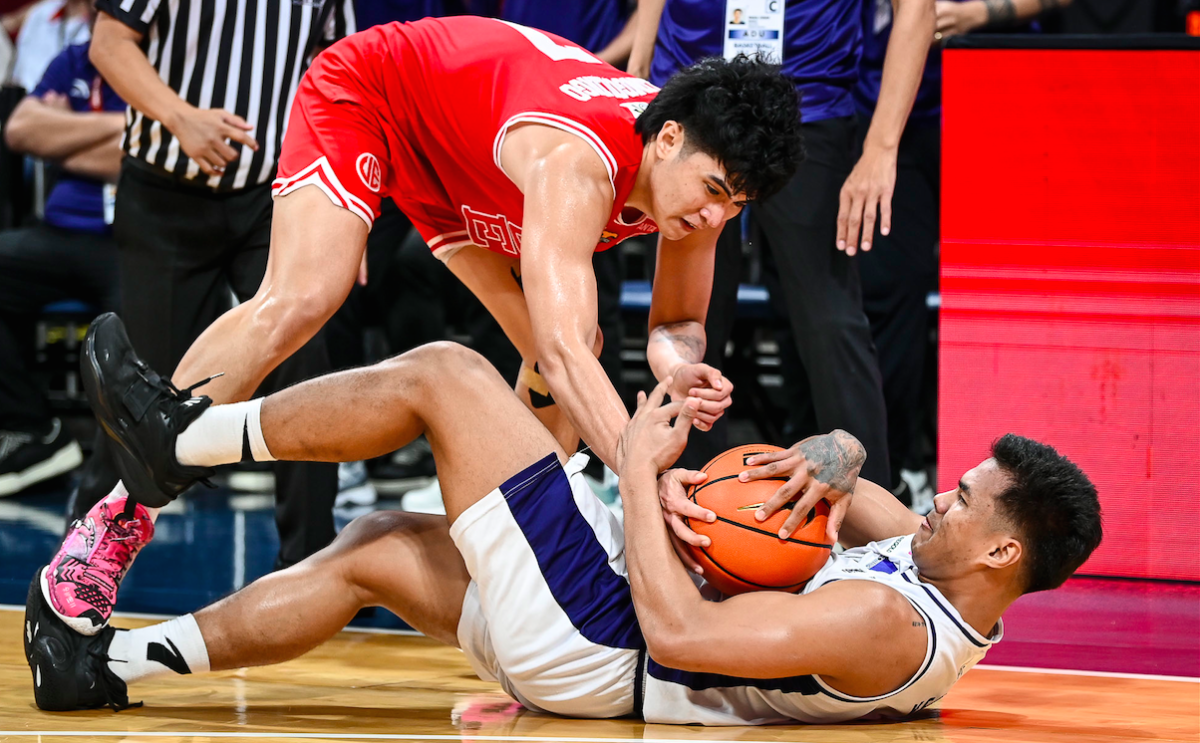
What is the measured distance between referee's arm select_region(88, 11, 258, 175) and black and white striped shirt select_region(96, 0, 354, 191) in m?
0.04

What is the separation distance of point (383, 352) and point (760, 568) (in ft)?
13.8

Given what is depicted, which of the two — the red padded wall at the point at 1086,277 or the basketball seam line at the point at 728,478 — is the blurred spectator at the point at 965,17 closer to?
the red padded wall at the point at 1086,277

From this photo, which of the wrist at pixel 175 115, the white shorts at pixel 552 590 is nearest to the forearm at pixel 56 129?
the wrist at pixel 175 115

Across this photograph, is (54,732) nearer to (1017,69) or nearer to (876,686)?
(876,686)

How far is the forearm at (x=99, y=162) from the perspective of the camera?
557 centimetres

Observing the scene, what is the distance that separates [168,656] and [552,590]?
80 centimetres

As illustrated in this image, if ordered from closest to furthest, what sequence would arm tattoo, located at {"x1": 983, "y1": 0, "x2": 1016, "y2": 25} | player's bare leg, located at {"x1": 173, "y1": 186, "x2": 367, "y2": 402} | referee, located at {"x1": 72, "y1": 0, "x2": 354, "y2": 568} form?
player's bare leg, located at {"x1": 173, "y1": 186, "x2": 367, "y2": 402}, referee, located at {"x1": 72, "y1": 0, "x2": 354, "y2": 568}, arm tattoo, located at {"x1": 983, "y1": 0, "x2": 1016, "y2": 25}

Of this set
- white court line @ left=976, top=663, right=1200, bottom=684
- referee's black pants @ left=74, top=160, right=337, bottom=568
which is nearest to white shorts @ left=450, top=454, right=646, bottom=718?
white court line @ left=976, top=663, right=1200, bottom=684

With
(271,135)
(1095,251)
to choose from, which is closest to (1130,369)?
(1095,251)

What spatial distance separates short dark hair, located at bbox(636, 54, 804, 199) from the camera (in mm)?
2709

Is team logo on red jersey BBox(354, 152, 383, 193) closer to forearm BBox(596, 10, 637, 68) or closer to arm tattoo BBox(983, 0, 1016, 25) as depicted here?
forearm BBox(596, 10, 637, 68)

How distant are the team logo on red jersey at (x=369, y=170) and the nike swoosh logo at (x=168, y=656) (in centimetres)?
113

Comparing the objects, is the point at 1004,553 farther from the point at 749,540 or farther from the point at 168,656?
the point at 168,656

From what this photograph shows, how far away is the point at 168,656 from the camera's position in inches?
105
